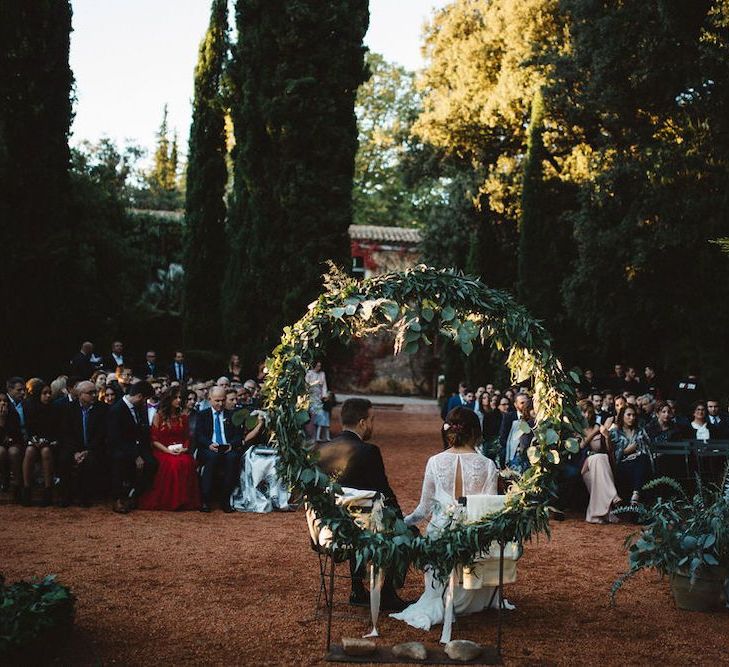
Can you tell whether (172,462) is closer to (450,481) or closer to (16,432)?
(16,432)

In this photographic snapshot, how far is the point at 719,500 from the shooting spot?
673 centimetres

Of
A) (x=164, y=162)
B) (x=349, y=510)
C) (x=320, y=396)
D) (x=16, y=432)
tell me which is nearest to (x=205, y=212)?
(x=320, y=396)

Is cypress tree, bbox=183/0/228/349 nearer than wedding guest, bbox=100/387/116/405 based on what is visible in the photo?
No

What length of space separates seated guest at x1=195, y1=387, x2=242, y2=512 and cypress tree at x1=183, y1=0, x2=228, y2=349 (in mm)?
15097

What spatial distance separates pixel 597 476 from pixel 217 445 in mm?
5005

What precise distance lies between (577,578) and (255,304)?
13.7 m

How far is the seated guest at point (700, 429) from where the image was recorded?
38.1 ft

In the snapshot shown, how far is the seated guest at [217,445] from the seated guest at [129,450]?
0.69 m

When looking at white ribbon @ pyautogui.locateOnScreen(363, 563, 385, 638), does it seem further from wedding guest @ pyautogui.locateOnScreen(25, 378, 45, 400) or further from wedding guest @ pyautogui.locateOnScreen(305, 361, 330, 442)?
wedding guest @ pyautogui.locateOnScreen(305, 361, 330, 442)

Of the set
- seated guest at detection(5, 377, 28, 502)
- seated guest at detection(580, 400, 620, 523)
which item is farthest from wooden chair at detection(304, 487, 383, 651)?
seated guest at detection(5, 377, 28, 502)

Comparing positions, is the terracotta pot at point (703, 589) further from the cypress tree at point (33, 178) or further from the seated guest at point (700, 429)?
the cypress tree at point (33, 178)

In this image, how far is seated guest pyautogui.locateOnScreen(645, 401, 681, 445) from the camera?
11258mm

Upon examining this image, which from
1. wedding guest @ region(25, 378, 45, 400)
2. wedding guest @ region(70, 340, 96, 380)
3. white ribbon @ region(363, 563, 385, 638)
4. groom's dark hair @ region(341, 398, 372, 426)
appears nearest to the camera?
white ribbon @ region(363, 563, 385, 638)

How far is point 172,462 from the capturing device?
1048 centimetres
